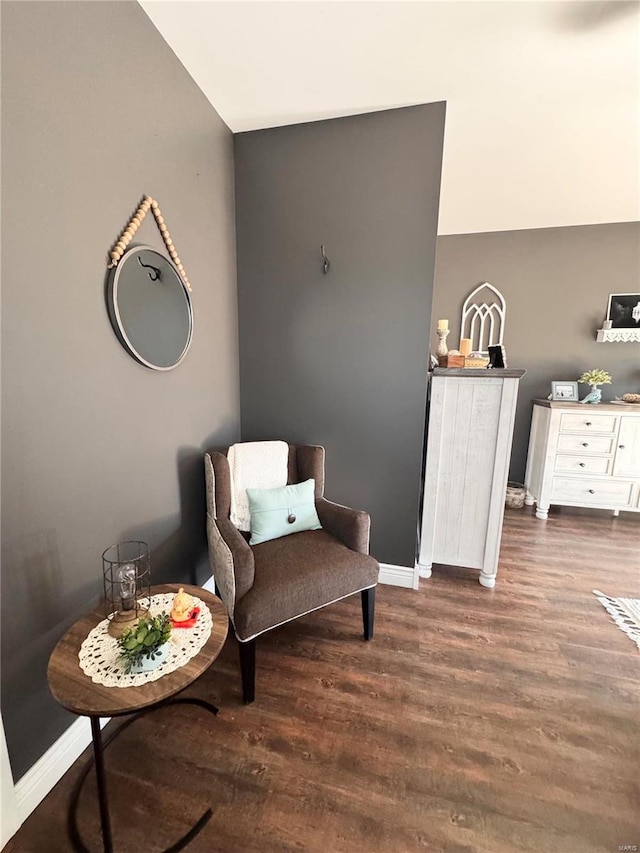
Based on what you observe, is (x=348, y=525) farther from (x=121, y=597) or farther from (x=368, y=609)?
(x=121, y=597)

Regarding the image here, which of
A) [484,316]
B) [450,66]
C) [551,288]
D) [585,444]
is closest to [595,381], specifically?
[585,444]

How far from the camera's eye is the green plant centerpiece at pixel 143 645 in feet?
3.02

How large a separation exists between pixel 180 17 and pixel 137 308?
1160mm

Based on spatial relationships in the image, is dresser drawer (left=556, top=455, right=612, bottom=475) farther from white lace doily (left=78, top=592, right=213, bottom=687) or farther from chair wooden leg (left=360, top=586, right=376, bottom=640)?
white lace doily (left=78, top=592, right=213, bottom=687)

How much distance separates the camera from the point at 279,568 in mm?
1527

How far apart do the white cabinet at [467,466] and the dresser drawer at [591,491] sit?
1531mm

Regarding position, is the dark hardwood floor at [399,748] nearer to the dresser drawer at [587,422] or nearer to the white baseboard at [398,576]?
the white baseboard at [398,576]

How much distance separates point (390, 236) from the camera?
1957 mm

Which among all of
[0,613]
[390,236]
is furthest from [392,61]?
[0,613]

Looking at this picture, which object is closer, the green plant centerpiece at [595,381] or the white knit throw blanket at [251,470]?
the white knit throw blanket at [251,470]

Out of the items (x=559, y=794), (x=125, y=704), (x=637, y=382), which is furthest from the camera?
(x=637, y=382)

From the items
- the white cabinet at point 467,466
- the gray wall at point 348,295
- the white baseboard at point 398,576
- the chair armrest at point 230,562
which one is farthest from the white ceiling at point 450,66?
the white baseboard at point 398,576

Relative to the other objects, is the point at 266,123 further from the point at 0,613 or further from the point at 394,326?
the point at 0,613

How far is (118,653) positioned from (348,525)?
1042mm
